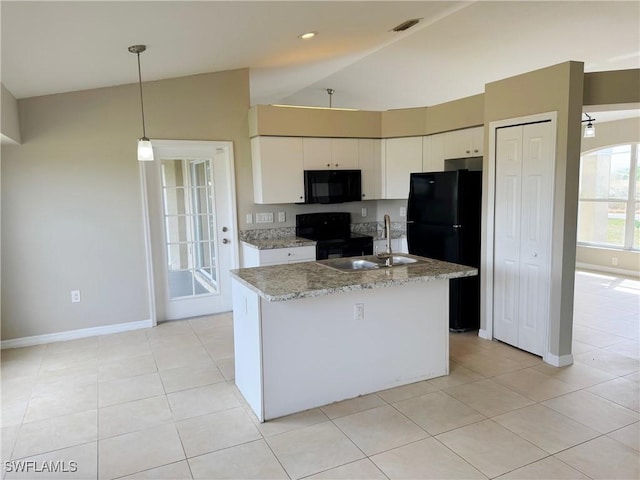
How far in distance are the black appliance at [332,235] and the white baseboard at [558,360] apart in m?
2.19

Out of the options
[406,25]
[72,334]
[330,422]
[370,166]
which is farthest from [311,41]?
[72,334]

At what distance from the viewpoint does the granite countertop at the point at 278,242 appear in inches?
185

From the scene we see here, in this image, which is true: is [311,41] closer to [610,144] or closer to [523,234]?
[523,234]

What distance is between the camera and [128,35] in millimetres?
2906

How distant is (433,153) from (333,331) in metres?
2.90

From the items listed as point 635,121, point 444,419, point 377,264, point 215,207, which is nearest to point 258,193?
point 215,207

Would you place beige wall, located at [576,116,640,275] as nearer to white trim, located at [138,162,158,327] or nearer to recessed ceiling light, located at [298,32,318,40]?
recessed ceiling light, located at [298,32,318,40]

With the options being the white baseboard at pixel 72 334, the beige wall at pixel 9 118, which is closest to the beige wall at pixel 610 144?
the white baseboard at pixel 72 334

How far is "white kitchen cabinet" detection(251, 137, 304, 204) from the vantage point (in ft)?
15.9

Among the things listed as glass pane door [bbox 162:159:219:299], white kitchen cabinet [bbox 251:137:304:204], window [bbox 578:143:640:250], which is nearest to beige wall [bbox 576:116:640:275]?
window [bbox 578:143:640:250]

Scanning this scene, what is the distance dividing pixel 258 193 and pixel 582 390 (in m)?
3.53

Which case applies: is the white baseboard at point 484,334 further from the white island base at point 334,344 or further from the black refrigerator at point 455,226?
the white island base at point 334,344

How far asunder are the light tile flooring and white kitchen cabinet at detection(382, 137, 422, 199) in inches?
82.2

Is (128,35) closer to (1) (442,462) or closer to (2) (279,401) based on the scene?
(2) (279,401)
